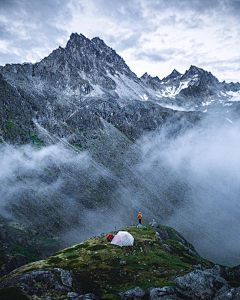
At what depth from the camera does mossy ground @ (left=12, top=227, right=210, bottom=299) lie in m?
21.8

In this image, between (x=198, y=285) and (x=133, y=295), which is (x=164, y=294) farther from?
(x=198, y=285)

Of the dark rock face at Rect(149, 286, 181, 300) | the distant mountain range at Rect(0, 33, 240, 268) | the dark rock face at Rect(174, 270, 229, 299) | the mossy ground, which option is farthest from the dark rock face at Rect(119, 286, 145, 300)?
the distant mountain range at Rect(0, 33, 240, 268)

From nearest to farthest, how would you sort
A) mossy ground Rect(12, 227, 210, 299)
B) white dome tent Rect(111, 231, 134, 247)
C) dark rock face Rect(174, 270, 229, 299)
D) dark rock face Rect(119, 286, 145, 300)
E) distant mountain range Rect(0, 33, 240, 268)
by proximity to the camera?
dark rock face Rect(174, 270, 229, 299) → dark rock face Rect(119, 286, 145, 300) → mossy ground Rect(12, 227, 210, 299) → white dome tent Rect(111, 231, 134, 247) → distant mountain range Rect(0, 33, 240, 268)

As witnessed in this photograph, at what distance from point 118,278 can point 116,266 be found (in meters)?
3.38

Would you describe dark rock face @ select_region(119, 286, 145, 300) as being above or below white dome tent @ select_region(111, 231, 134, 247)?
below

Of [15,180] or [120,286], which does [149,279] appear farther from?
[15,180]

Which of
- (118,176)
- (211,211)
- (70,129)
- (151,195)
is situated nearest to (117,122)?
(70,129)

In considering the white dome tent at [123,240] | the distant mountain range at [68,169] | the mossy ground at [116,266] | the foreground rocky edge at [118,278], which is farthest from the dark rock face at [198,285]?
the distant mountain range at [68,169]

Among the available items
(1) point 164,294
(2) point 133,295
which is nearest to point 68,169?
(2) point 133,295

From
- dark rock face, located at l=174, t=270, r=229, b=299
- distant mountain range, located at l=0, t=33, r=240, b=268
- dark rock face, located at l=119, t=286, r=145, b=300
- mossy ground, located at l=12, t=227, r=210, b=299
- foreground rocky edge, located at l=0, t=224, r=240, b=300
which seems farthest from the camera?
distant mountain range, located at l=0, t=33, r=240, b=268

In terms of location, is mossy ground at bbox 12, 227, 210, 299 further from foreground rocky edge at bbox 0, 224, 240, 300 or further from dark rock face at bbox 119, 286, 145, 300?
dark rock face at bbox 119, 286, 145, 300

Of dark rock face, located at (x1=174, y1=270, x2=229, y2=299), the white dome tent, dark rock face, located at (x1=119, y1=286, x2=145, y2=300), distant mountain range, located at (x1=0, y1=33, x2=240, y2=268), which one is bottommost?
dark rock face, located at (x1=174, y1=270, x2=229, y2=299)

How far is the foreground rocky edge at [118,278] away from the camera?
17750 millimetres

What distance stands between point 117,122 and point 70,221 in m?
137
